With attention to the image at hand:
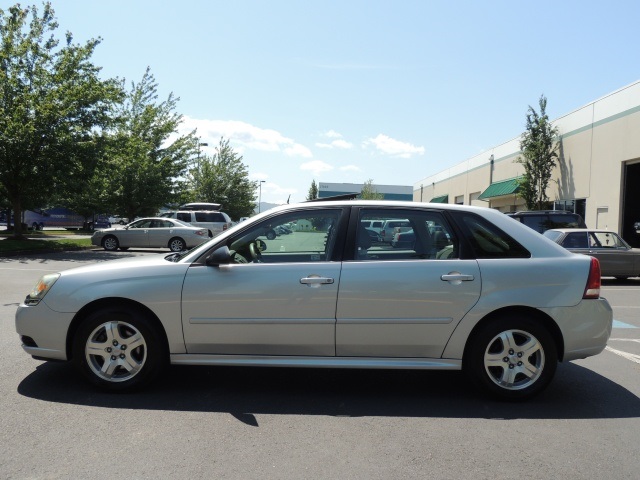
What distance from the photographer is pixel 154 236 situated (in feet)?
78.0

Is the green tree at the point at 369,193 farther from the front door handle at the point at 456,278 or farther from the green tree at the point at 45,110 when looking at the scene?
the front door handle at the point at 456,278

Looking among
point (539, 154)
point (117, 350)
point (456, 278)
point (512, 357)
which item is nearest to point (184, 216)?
point (539, 154)

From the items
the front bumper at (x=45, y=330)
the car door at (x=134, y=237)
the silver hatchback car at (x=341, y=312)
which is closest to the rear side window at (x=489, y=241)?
the silver hatchback car at (x=341, y=312)

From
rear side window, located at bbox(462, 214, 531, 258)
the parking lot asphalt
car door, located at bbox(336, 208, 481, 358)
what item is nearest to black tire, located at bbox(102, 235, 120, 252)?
the parking lot asphalt

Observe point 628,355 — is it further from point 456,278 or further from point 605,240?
point 605,240

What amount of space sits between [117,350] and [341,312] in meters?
1.90

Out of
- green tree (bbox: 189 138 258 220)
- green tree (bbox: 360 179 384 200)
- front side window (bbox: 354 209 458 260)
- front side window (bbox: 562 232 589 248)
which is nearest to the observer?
front side window (bbox: 354 209 458 260)

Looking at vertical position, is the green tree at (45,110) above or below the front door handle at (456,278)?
above

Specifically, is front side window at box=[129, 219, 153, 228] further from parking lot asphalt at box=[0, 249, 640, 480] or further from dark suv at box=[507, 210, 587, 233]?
parking lot asphalt at box=[0, 249, 640, 480]

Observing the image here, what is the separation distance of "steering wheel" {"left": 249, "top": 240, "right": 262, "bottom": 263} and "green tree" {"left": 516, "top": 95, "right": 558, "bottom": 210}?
1015 inches

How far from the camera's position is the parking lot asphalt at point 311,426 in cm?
340

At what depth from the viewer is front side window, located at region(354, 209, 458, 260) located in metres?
4.75

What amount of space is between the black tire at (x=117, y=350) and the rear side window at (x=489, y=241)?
2768mm

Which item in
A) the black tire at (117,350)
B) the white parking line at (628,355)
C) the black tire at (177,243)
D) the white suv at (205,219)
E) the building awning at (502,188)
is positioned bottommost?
the white parking line at (628,355)
